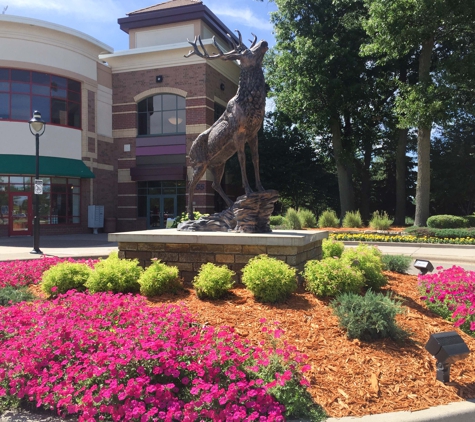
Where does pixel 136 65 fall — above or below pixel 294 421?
above

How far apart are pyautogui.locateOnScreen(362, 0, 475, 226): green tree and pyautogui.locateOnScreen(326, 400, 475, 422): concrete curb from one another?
1756 cm

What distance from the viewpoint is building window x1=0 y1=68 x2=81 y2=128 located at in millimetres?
23375

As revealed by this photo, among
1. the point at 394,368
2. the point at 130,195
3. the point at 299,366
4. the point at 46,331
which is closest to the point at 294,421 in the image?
the point at 299,366

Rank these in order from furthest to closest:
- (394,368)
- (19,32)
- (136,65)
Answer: (136,65), (19,32), (394,368)

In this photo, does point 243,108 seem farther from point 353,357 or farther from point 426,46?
point 426,46

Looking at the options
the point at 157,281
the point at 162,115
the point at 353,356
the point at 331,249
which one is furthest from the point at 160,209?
the point at 353,356

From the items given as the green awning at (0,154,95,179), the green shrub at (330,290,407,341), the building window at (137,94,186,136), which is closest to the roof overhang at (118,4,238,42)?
the building window at (137,94,186,136)

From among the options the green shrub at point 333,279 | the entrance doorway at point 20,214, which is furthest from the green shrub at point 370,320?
the entrance doorway at point 20,214

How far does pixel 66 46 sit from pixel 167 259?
22639 mm

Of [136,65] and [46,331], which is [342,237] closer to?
[46,331]

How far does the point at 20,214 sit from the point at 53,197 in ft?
6.74

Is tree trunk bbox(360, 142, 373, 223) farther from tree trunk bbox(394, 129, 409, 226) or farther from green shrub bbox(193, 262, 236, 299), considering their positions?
green shrub bbox(193, 262, 236, 299)

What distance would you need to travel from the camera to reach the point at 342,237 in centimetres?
1867

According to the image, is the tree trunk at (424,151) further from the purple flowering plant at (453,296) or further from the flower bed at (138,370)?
the flower bed at (138,370)
